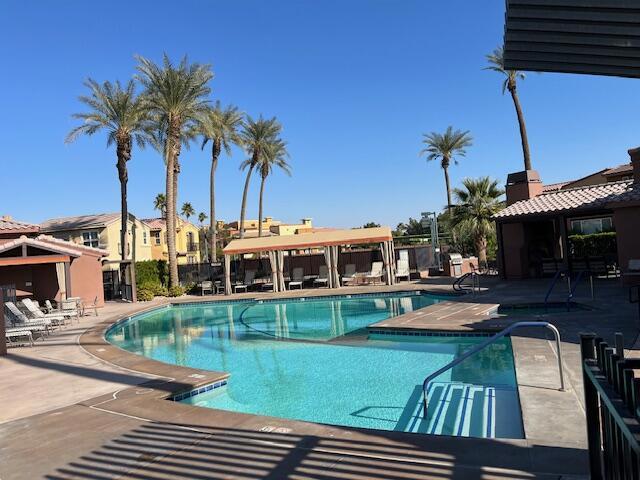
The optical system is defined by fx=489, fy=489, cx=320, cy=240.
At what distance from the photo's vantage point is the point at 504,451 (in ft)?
13.4

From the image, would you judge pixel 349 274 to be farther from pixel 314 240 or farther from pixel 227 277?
pixel 227 277

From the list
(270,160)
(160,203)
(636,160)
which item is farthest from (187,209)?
(636,160)

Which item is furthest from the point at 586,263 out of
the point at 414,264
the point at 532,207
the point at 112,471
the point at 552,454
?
the point at 112,471

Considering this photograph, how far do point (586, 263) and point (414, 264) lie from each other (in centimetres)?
1045

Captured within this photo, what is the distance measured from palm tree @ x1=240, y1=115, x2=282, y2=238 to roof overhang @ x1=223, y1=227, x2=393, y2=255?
38.9 ft

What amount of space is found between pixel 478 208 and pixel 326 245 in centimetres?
801

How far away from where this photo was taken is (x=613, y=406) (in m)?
→ 1.96

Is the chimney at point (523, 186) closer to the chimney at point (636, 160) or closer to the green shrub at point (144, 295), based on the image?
the chimney at point (636, 160)

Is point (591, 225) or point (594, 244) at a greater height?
point (591, 225)

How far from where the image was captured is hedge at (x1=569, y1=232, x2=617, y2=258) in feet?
79.2

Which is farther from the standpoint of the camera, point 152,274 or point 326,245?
point 152,274

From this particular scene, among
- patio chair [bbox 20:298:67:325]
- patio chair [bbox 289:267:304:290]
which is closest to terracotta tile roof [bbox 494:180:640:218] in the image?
patio chair [bbox 289:267:304:290]

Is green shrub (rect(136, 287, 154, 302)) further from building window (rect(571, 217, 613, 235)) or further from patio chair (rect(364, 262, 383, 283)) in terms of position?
building window (rect(571, 217, 613, 235))

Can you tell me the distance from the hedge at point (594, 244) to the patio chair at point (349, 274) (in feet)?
36.4
